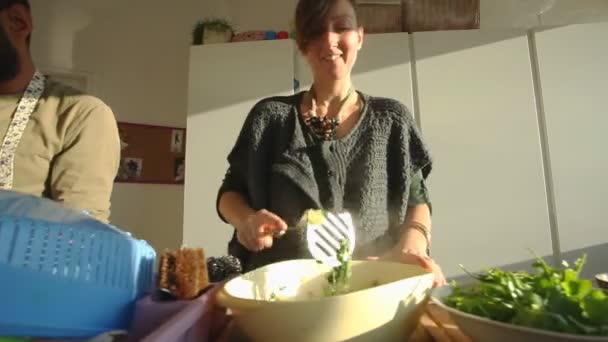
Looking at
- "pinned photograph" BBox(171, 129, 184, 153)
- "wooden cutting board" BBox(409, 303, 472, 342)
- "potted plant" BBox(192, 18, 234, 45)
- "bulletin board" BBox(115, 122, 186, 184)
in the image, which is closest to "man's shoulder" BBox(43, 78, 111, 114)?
"wooden cutting board" BBox(409, 303, 472, 342)

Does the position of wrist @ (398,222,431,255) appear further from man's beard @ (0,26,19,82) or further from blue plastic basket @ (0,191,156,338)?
man's beard @ (0,26,19,82)

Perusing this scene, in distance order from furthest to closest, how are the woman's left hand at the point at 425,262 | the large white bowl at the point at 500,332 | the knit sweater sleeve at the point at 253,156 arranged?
the knit sweater sleeve at the point at 253,156
the woman's left hand at the point at 425,262
the large white bowl at the point at 500,332

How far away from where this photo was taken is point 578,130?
1.44m

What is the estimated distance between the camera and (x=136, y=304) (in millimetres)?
293

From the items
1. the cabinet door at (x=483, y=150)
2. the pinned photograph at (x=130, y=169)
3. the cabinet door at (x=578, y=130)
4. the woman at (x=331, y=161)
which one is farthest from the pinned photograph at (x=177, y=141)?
the cabinet door at (x=578, y=130)

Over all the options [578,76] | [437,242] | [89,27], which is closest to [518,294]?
[437,242]

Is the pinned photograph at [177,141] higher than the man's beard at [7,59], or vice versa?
the man's beard at [7,59]

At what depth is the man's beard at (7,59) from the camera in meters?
0.80

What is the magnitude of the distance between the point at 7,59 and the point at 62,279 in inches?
28.9

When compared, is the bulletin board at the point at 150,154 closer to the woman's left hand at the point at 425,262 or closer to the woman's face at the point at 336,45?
the woman's face at the point at 336,45

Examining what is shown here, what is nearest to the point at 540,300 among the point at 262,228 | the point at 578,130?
the point at 262,228

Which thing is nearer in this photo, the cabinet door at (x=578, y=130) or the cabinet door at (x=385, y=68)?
the cabinet door at (x=578, y=130)

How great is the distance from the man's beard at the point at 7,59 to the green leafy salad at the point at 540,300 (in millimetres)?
878

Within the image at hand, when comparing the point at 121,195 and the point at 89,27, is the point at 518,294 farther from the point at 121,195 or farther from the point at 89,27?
the point at 89,27
